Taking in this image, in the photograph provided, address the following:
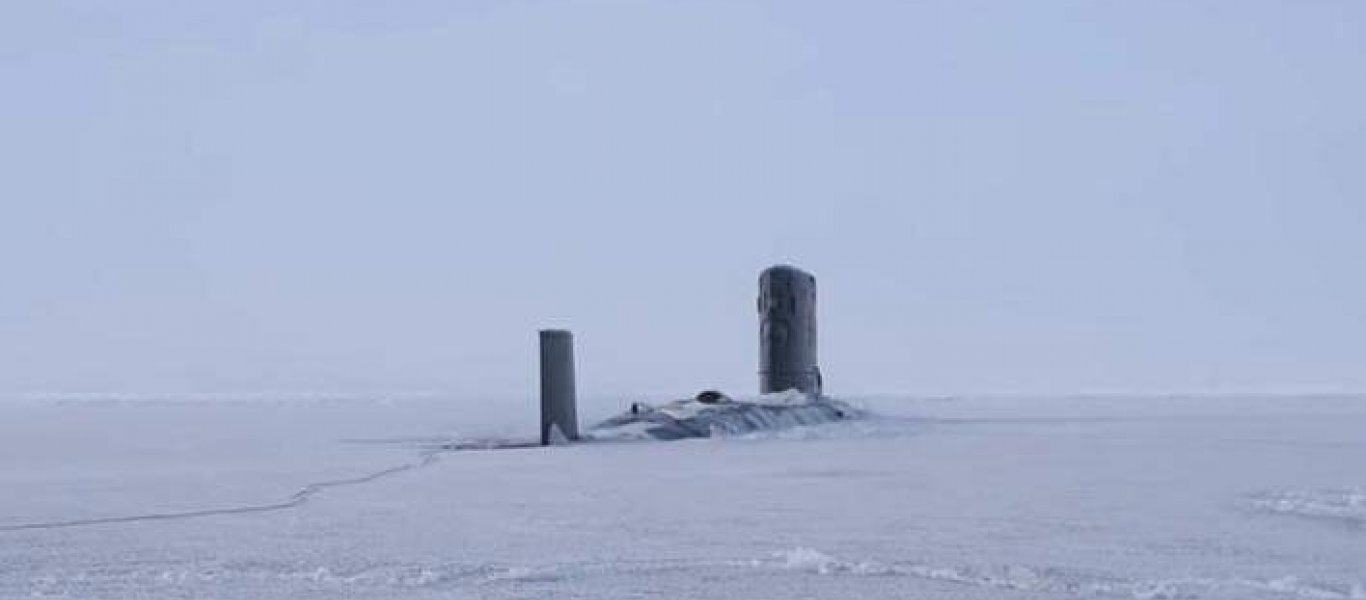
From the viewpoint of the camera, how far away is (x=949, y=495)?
27.9ft

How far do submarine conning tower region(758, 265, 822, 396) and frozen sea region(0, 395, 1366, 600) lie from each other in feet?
25.9

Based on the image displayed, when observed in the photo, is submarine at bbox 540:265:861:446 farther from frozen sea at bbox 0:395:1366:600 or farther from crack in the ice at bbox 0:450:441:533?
crack in the ice at bbox 0:450:441:533

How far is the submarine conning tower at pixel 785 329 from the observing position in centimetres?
2186

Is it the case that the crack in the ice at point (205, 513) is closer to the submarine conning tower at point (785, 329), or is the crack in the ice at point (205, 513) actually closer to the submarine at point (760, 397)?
the submarine at point (760, 397)

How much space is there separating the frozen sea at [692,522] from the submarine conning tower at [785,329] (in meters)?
7.90

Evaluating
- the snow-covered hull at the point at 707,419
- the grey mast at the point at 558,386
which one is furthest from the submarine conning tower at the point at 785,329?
the grey mast at the point at 558,386

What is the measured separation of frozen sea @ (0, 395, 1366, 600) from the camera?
17.3ft

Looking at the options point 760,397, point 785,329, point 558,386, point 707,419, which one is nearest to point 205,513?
point 558,386

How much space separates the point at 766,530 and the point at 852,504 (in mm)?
1290

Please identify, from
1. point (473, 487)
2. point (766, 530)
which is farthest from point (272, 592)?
point (473, 487)

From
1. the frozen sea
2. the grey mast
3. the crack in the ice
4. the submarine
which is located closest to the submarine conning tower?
the submarine

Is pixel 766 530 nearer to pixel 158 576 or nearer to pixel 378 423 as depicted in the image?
pixel 158 576

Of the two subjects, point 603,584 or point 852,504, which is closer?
point 603,584

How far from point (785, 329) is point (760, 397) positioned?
2209 millimetres
